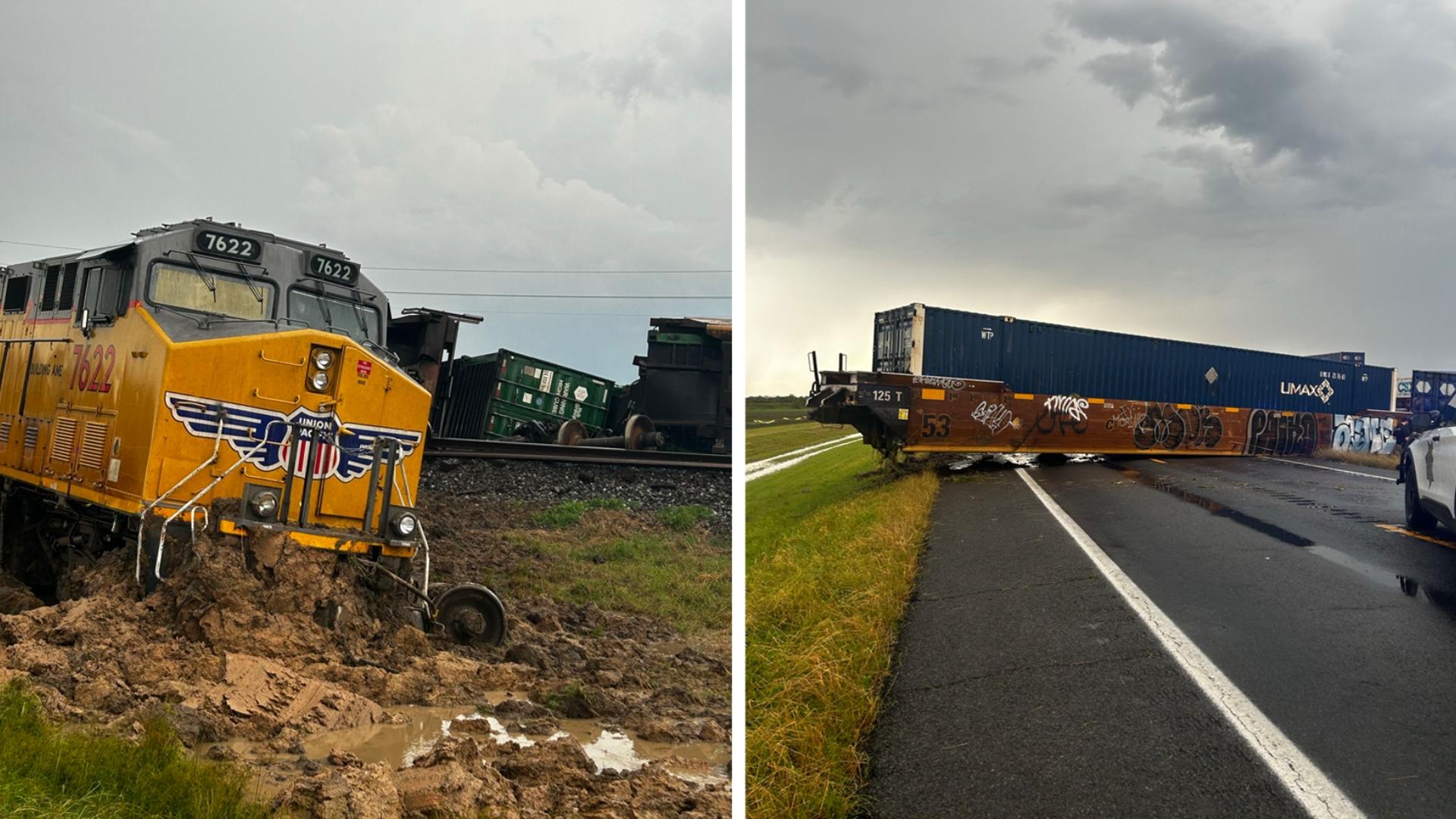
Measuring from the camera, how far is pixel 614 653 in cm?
1002

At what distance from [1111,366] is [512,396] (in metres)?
15.3

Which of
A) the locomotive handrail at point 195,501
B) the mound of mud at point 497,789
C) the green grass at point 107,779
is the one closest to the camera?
the green grass at point 107,779

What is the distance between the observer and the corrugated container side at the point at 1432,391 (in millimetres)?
13508

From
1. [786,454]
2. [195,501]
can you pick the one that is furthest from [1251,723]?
[786,454]

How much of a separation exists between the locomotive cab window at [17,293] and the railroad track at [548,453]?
733 cm

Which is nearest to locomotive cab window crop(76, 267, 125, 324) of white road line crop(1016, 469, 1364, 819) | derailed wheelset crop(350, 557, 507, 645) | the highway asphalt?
derailed wheelset crop(350, 557, 507, 645)

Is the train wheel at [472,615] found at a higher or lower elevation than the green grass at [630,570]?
higher

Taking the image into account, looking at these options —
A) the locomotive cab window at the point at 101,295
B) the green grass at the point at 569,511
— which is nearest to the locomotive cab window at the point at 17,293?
the locomotive cab window at the point at 101,295

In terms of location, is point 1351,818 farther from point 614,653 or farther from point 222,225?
point 222,225

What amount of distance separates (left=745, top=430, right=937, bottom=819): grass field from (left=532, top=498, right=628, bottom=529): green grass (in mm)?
2909

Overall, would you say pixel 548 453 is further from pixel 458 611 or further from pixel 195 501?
pixel 195 501

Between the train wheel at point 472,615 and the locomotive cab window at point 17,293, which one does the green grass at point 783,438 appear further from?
the train wheel at point 472,615

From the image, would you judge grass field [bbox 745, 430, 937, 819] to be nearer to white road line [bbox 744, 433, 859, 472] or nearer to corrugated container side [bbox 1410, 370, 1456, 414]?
corrugated container side [bbox 1410, 370, 1456, 414]

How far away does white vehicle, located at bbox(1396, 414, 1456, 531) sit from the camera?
912cm
